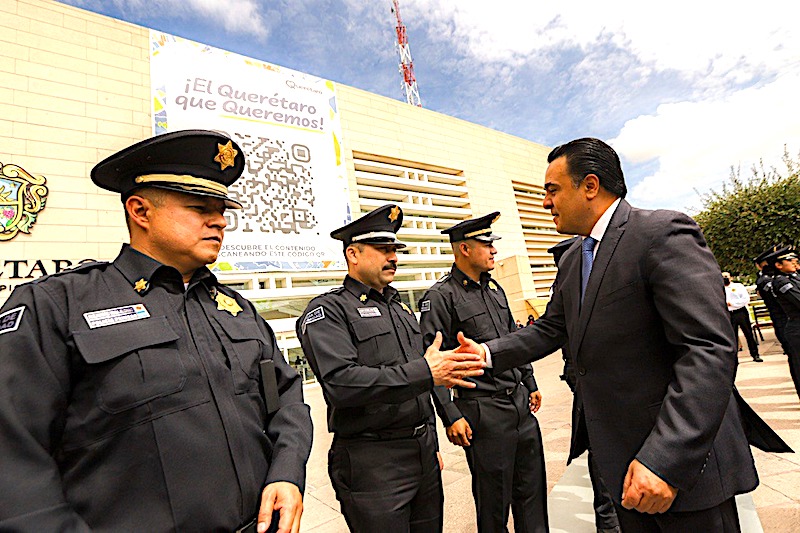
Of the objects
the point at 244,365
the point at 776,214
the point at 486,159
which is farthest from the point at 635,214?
the point at 486,159

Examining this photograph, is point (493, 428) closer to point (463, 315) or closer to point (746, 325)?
point (463, 315)

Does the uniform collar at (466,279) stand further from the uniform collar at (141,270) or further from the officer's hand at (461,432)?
the uniform collar at (141,270)

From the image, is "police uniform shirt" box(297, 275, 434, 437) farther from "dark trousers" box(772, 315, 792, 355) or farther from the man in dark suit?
"dark trousers" box(772, 315, 792, 355)

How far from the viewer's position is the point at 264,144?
13055 millimetres

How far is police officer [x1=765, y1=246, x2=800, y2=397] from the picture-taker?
4148 mm

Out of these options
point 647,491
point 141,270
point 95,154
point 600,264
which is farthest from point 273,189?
point 647,491

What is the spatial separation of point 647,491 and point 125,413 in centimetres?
148

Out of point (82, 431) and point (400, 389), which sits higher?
point (82, 431)

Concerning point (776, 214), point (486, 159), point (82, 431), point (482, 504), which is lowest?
point (482, 504)

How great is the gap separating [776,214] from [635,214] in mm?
12292

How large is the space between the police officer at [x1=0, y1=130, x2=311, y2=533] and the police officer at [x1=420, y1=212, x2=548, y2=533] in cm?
137

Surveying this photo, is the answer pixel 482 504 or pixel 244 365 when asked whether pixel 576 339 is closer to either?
pixel 244 365

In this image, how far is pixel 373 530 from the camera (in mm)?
1855

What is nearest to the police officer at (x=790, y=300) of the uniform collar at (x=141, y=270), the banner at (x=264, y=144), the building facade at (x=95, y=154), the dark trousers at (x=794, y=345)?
the dark trousers at (x=794, y=345)
